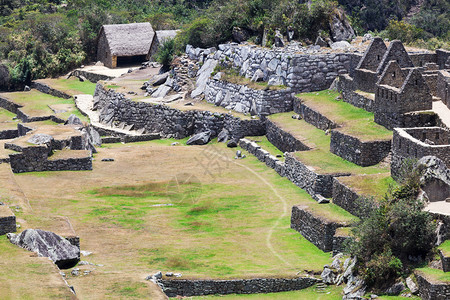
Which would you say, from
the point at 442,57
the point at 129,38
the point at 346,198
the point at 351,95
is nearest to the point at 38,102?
the point at 129,38

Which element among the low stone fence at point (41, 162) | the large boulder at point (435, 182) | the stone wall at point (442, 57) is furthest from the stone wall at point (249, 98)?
the large boulder at point (435, 182)

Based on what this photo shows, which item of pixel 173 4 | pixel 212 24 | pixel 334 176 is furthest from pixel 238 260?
pixel 173 4

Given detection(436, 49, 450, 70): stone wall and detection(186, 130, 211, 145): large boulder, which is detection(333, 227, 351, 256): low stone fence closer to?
detection(436, 49, 450, 70): stone wall

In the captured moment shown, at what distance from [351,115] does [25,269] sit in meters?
19.9

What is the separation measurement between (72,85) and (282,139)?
87.1 feet

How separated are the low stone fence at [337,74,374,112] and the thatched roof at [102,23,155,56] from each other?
934 inches

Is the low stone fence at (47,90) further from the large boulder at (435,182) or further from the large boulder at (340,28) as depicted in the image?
the large boulder at (435,182)

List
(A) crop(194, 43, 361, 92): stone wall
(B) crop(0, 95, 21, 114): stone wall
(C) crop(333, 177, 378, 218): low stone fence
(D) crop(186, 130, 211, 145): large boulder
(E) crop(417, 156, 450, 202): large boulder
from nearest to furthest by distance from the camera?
(E) crop(417, 156, 450, 202): large boulder, (C) crop(333, 177, 378, 218): low stone fence, (A) crop(194, 43, 361, 92): stone wall, (D) crop(186, 130, 211, 145): large boulder, (B) crop(0, 95, 21, 114): stone wall

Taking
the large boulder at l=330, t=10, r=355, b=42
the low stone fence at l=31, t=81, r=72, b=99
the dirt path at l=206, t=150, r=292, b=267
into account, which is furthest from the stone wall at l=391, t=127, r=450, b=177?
the low stone fence at l=31, t=81, r=72, b=99

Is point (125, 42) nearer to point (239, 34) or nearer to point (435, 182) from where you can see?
point (239, 34)

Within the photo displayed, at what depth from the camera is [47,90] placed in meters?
69.1

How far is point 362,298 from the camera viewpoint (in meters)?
29.8

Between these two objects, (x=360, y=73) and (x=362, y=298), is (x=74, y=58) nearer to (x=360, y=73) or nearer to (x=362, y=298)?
(x=360, y=73)

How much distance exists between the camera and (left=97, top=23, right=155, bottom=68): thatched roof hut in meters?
70.8
